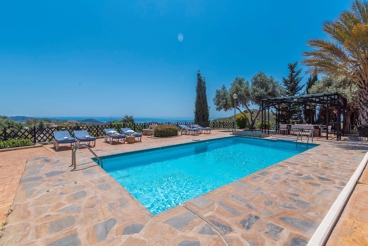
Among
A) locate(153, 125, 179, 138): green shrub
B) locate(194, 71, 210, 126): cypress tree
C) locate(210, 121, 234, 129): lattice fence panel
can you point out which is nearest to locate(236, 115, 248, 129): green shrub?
locate(210, 121, 234, 129): lattice fence panel

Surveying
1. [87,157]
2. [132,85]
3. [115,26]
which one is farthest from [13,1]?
[132,85]

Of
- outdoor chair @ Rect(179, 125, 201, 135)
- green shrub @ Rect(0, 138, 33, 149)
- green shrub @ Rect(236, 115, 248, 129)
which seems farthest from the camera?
green shrub @ Rect(236, 115, 248, 129)

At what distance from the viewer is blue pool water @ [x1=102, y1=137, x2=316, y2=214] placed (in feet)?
13.4

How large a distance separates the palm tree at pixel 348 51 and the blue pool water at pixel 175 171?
16.2ft

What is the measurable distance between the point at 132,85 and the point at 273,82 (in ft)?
67.2

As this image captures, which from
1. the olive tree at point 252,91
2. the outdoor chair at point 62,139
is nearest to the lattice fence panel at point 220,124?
the olive tree at point 252,91

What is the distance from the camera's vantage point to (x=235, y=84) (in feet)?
54.9

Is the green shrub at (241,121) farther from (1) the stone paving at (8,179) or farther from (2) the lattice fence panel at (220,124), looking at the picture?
(1) the stone paving at (8,179)

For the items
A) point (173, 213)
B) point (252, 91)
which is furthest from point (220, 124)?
point (173, 213)

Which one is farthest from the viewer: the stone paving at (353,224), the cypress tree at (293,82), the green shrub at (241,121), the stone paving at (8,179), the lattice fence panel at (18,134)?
the cypress tree at (293,82)

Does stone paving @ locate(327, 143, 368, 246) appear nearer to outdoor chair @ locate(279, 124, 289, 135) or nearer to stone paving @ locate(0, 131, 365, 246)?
stone paving @ locate(0, 131, 365, 246)

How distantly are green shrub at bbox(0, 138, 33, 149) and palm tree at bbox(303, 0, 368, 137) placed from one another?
1590 cm

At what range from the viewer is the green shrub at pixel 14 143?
7411 mm

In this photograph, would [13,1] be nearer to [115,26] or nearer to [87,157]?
[115,26]
